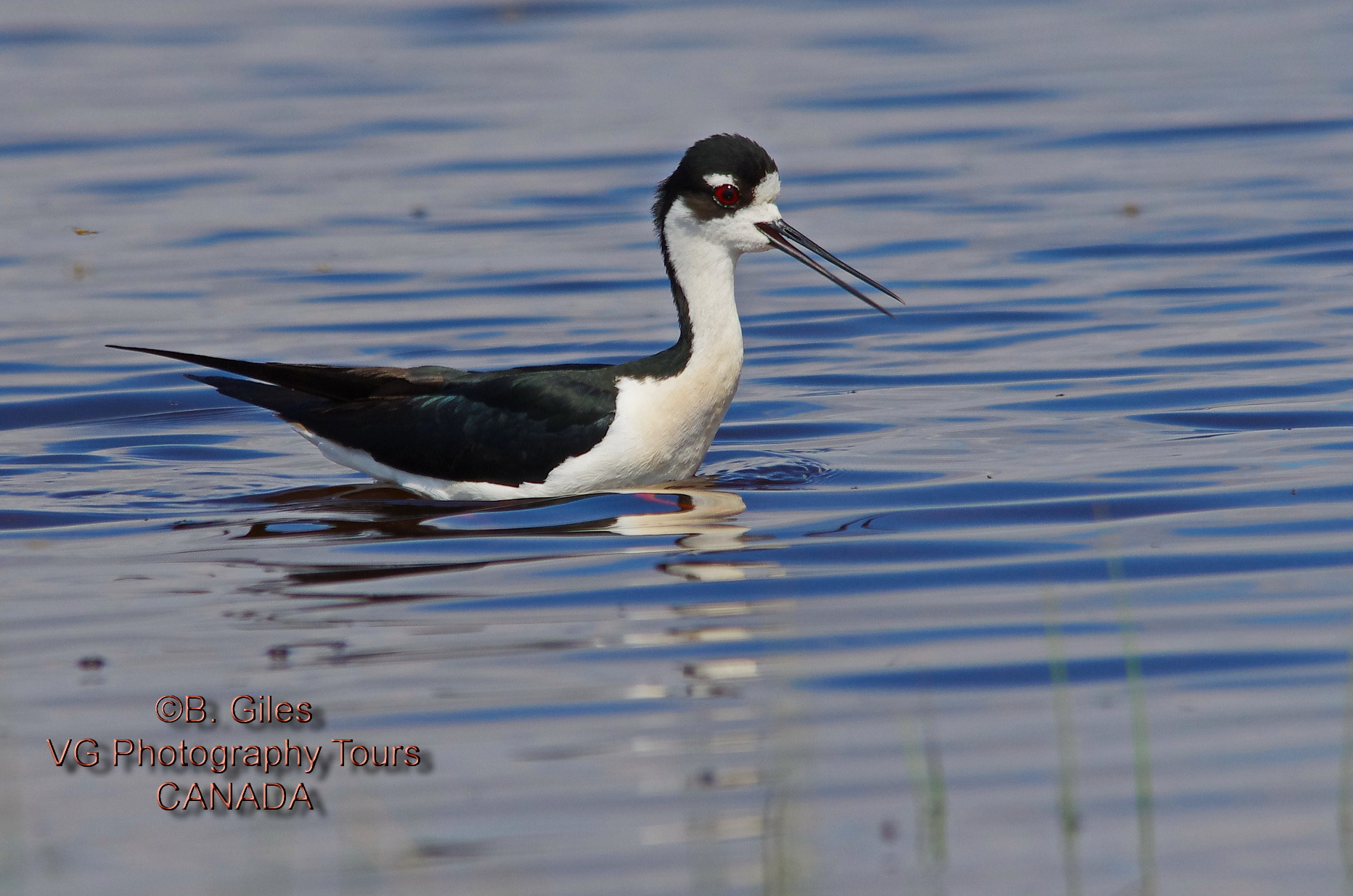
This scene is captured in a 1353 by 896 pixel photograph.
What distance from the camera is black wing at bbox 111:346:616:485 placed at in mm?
7531

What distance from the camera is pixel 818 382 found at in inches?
391

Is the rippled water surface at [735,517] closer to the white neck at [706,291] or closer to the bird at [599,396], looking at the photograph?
the bird at [599,396]

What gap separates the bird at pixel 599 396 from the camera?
7523mm

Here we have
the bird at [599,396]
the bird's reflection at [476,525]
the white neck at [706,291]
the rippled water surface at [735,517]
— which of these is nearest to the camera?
the rippled water surface at [735,517]

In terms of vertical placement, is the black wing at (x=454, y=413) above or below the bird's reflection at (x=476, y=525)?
above

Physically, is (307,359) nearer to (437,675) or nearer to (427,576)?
(427,576)

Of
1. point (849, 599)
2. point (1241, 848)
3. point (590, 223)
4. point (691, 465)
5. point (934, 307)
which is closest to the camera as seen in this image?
point (1241, 848)

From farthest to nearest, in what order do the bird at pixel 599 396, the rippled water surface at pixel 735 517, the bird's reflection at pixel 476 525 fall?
the bird at pixel 599 396 < the bird's reflection at pixel 476 525 < the rippled water surface at pixel 735 517

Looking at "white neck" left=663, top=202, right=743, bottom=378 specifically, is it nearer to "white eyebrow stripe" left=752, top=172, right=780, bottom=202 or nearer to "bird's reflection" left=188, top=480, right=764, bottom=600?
"white eyebrow stripe" left=752, top=172, right=780, bottom=202

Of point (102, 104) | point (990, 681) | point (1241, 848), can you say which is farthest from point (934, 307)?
point (102, 104)

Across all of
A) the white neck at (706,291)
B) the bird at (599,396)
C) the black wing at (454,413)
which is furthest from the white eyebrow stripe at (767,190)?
the black wing at (454,413)

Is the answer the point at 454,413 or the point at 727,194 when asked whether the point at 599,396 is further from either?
the point at 727,194

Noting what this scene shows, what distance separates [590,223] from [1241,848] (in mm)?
10277

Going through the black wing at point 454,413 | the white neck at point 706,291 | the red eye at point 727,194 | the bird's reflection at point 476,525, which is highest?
the red eye at point 727,194
